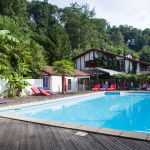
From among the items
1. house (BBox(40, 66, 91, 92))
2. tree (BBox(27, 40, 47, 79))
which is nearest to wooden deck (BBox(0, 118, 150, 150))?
tree (BBox(27, 40, 47, 79))

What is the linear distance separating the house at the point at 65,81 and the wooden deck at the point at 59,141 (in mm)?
14059

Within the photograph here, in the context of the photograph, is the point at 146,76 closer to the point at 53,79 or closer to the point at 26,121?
the point at 53,79

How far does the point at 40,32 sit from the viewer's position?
39.0m

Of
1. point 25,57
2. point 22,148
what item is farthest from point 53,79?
point 22,148

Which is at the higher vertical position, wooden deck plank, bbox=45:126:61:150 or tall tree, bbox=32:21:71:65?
tall tree, bbox=32:21:71:65

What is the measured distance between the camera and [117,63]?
2767cm

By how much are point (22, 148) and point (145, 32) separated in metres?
76.8

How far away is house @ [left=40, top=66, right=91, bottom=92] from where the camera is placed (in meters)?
18.6

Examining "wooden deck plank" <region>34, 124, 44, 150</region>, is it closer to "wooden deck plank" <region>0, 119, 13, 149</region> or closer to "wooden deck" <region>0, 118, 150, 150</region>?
"wooden deck" <region>0, 118, 150, 150</region>

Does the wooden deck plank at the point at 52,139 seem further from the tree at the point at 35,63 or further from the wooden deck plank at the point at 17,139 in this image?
the tree at the point at 35,63

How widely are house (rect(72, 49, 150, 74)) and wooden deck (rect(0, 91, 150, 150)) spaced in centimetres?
2375

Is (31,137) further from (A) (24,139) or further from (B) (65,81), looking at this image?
(B) (65,81)

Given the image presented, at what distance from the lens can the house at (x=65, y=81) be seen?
61.1ft

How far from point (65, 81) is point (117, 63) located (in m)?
12.0
